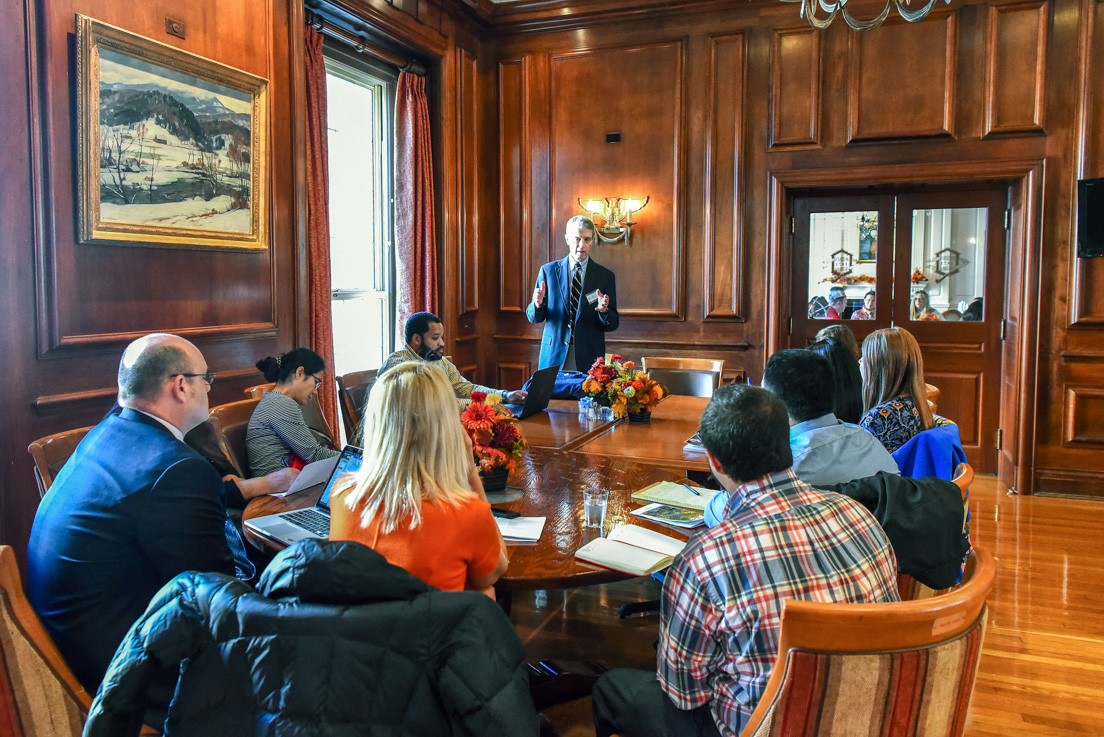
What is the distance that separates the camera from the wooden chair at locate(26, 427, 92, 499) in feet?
7.27

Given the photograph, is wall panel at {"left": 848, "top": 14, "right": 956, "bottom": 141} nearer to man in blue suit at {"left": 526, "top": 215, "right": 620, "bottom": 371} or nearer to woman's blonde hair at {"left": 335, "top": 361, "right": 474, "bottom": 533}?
man in blue suit at {"left": 526, "top": 215, "right": 620, "bottom": 371}

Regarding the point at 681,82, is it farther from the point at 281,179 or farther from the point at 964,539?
the point at 964,539

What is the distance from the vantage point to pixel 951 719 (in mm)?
1251

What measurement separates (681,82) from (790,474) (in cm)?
505

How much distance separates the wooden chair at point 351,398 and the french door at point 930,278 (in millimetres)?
3604

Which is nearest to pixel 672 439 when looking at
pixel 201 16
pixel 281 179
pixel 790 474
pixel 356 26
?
pixel 790 474

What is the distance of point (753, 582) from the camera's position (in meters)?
1.35

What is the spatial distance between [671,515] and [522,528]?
0.41 m

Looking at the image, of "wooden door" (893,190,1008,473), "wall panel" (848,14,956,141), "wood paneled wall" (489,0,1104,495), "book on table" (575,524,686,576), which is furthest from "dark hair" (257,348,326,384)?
"wooden door" (893,190,1008,473)

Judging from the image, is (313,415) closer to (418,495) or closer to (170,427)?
(170,427)

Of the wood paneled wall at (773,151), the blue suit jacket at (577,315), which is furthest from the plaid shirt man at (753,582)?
the wood paneled wall at (773,151)

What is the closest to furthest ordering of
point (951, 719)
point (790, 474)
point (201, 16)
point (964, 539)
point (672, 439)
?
point (951, 719)
point (790, 474)
point (964, 539)
point (672, 439)
point (201, 16)

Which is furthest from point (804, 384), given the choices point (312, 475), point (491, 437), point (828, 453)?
point (312, 475)

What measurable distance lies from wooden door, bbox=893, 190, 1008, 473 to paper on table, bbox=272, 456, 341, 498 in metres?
4.66
